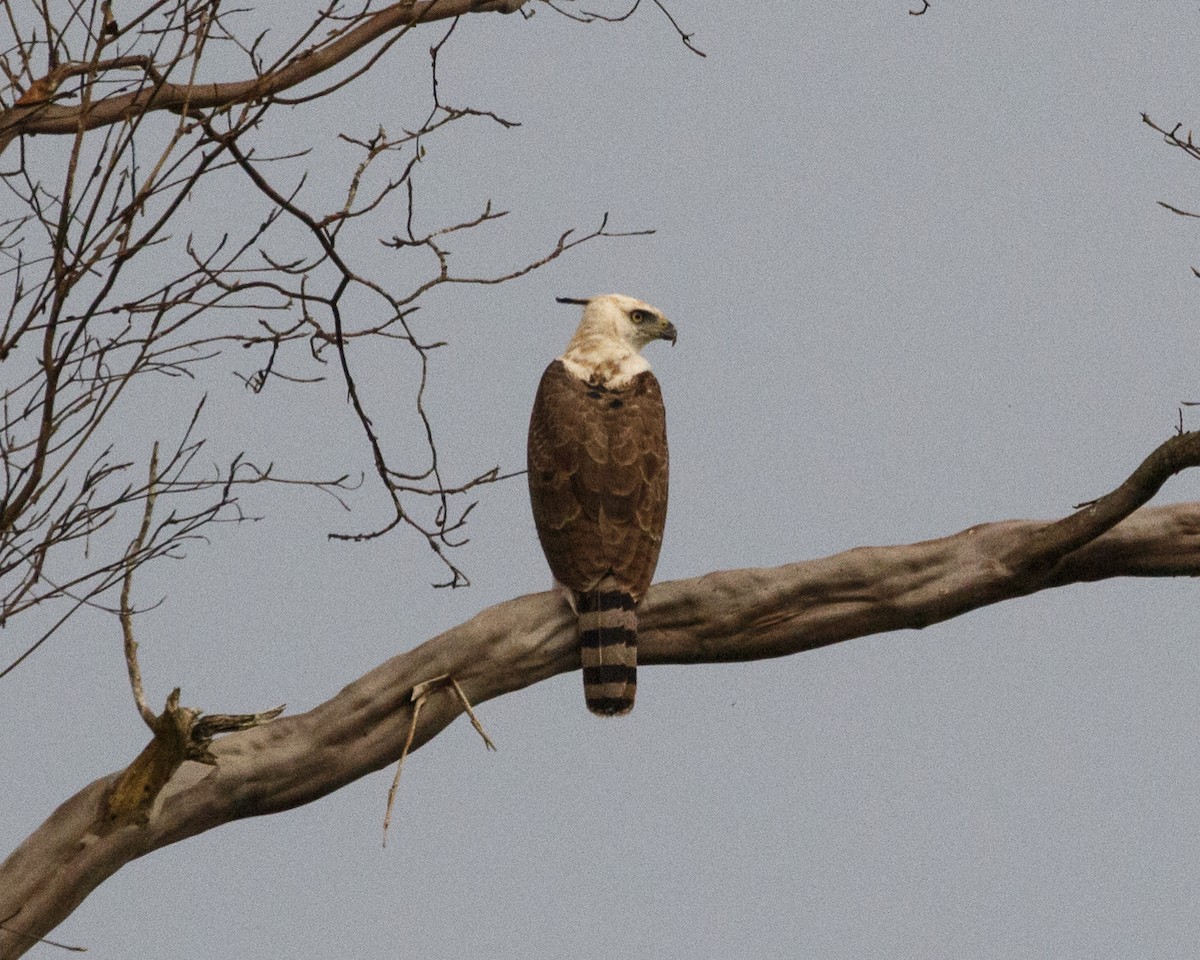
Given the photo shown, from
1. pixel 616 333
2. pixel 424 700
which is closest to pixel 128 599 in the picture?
pixel 424 700

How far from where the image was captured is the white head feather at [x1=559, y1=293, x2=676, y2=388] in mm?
6434

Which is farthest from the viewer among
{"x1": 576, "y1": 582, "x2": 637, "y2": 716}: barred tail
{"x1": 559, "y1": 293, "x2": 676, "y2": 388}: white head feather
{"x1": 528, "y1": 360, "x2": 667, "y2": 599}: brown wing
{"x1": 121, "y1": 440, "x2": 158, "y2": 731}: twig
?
{"x1": 559, "y1": 293, "x2": 676, "y2": 388}: white head feather

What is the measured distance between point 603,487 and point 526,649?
1.96 ft

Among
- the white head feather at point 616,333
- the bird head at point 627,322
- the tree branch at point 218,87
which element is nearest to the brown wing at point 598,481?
the white head feather at point 616,333

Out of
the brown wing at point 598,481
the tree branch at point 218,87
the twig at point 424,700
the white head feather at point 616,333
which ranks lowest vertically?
the twig at point 424,700

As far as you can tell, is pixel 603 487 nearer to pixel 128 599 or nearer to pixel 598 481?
pixel 598 481

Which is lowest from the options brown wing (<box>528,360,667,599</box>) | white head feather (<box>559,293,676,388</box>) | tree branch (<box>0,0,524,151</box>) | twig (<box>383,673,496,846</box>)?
twig (<box>383,673,496,846</box>)

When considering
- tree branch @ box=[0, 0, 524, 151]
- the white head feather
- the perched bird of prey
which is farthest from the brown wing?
tree branch @ box=[0, 0, 524, 151]

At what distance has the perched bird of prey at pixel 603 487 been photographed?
5793 millimetres

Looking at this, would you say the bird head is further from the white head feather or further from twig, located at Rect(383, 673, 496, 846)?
twig, located at Rect(383, 673, 496, 846)

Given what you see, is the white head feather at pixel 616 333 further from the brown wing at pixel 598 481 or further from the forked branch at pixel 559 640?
the forked branch at pixel 559 640

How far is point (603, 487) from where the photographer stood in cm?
598

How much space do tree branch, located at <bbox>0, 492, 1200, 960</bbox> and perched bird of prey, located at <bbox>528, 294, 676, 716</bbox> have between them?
15 cm

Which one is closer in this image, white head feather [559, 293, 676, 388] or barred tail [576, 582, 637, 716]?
barred tail [576, 582, 637, 716]
